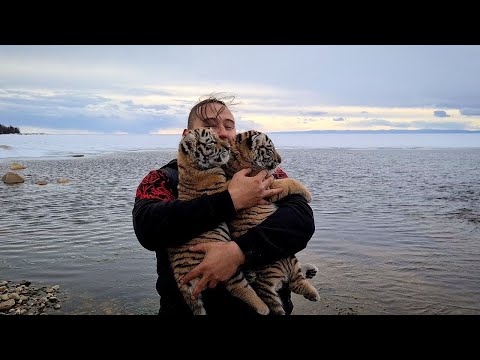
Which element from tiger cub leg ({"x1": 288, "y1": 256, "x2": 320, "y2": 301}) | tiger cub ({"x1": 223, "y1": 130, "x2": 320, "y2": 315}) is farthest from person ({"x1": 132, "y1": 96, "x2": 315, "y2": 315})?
tiger cub leg ({"x1": 288, "y1": 256, "x2": 320, "y2": 301})

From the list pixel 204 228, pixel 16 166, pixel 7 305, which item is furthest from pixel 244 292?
pixel 16 166

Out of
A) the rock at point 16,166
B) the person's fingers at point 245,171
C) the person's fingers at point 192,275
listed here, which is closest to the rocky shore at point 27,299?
the person's fingers at point 192,275

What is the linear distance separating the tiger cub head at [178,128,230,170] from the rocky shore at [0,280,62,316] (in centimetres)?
307

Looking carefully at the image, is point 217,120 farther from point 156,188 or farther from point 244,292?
point 244,292

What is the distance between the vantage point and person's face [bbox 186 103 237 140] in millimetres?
2340

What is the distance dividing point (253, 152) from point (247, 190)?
0.32 m

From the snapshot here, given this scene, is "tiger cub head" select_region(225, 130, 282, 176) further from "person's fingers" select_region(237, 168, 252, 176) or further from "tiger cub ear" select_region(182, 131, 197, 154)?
"tiger cub ear" select_region(182, 131, 197, 154)

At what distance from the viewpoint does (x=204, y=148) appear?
2186 mm

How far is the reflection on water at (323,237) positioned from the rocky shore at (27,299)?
0.47 feet

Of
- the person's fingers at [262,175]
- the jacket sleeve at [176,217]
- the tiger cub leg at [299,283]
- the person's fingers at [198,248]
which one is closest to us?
the jacket sleeve at [176,217]

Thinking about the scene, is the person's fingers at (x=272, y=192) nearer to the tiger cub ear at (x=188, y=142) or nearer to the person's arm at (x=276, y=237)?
the person's arm at (x=276, y=237)

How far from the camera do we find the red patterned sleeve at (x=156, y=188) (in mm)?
2088

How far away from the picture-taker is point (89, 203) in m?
7.32
